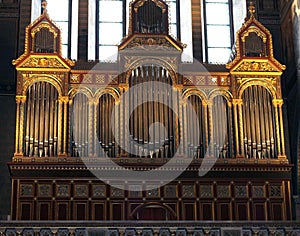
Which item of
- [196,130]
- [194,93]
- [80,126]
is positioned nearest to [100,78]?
[80,126]

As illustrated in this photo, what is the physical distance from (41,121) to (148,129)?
3388 millimetres

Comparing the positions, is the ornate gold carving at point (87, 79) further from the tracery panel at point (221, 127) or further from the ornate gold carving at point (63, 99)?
the tracery panel at point (221, 127)

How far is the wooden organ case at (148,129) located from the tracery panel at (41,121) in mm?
32

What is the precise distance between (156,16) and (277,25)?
4.89 metres

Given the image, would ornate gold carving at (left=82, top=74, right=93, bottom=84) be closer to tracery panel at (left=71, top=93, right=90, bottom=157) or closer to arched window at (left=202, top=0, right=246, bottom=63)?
tracery panel at (left=71, top=93, right=90, bottom=157)

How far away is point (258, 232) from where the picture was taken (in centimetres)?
2173

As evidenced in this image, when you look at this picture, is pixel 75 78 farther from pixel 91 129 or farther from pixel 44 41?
pixel 91 129

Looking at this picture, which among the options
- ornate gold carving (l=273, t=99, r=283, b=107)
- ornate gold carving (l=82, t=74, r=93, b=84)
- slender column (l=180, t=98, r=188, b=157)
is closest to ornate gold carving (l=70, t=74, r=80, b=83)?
ornate gold carving (l=82, t=74, r=93, b=84)

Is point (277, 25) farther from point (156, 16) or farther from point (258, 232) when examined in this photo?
point (258, 232)

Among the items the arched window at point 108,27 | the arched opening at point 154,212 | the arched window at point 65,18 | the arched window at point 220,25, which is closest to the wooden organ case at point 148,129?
the arched opening at point 154,212

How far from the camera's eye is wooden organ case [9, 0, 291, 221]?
2331cm

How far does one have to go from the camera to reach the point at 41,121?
23953 millimetres

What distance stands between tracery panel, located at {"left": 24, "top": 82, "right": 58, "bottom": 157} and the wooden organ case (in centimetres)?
3

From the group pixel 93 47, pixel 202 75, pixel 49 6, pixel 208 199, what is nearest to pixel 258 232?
pixel 208 199
